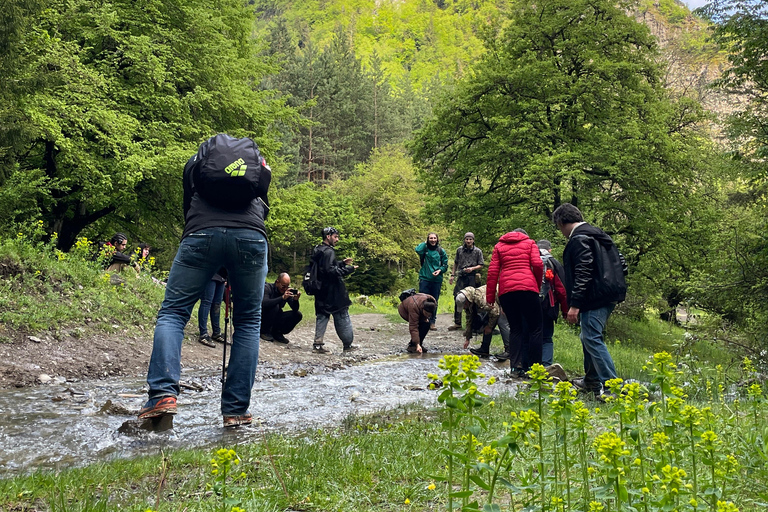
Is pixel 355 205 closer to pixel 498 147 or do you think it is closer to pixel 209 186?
pixel 498 147

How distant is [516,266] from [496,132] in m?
11.9

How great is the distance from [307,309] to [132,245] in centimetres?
675

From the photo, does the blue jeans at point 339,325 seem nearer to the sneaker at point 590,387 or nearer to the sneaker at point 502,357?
the sneaker at point 502,357

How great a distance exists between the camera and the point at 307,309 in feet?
63.4

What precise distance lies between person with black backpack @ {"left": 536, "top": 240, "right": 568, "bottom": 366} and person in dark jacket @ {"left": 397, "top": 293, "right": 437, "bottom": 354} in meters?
2.78

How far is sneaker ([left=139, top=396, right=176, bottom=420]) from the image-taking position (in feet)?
13.5

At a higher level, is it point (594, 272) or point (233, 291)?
point (594, 272)

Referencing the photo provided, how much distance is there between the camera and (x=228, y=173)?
433 centimetres

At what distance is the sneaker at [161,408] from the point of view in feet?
13.5

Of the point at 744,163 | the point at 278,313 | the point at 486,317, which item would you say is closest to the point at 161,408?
the point at 486,317

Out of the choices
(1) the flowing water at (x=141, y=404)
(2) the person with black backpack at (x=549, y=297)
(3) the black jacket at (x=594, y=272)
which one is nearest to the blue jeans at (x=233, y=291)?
(1) the flowing water at (x=141, y=404)

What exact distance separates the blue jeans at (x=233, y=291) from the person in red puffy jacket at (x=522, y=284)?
4.02 m

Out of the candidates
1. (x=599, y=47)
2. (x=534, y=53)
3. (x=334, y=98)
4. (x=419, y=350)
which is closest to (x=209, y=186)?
(x=419, y=350)

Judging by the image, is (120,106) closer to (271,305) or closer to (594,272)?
(271,305)
